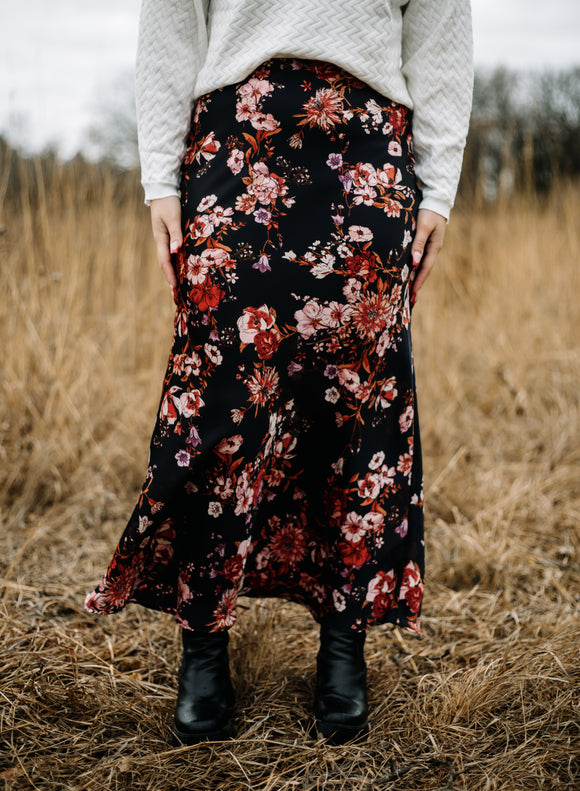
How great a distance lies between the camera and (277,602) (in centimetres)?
142

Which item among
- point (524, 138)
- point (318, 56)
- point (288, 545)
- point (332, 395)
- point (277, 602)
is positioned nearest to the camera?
point (318, 56)

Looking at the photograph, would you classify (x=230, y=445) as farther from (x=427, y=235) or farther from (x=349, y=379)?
(x=427, y=235)

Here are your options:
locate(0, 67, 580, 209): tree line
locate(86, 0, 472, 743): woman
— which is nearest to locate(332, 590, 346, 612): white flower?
locate(86, 0, 472, 743): woman

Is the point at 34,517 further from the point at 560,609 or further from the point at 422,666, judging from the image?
the point at 560,609

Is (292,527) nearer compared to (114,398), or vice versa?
(292,527)

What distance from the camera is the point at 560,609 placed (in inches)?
57.3

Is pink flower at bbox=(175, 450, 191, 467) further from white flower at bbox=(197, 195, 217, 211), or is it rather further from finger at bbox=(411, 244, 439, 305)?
finger at bbox=(411, 244, 439, 305)

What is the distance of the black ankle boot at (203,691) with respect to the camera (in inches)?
39.9

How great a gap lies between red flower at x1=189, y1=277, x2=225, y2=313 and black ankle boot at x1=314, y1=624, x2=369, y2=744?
0.58m

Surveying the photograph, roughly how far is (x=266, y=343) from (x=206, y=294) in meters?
0.11

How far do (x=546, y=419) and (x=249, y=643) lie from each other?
5.60 ft

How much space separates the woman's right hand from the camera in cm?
97

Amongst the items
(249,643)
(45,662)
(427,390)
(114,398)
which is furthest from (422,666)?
(427,390)

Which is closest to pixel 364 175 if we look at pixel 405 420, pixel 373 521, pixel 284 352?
pixel 284 352
